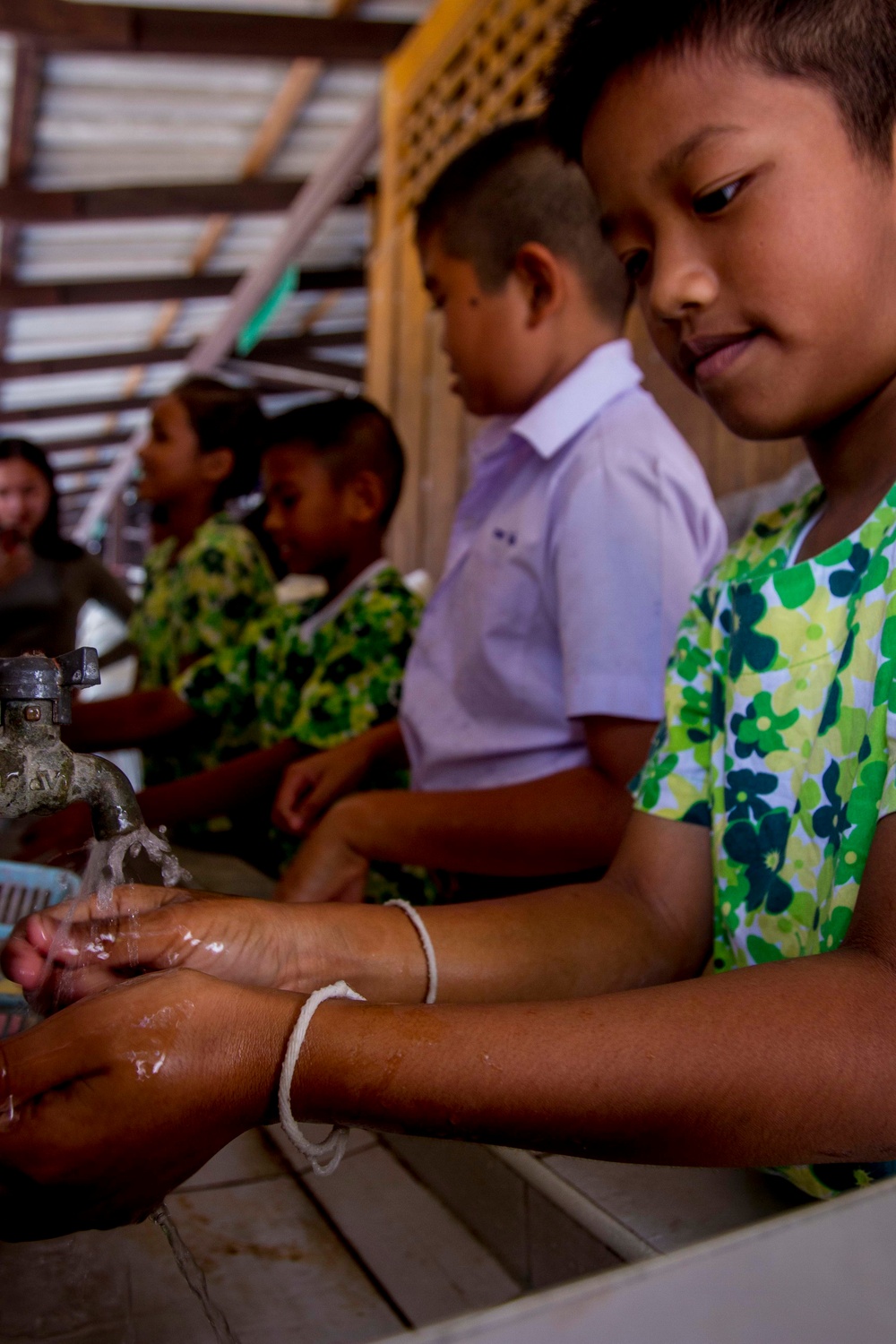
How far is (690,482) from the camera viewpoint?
1.35 meters

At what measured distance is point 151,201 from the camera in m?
5.77

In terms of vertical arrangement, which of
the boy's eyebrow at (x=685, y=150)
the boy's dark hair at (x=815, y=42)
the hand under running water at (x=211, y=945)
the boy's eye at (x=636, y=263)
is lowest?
the hand under running water at (x=211, y=945)

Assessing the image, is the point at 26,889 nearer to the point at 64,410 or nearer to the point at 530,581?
the point at 530,581

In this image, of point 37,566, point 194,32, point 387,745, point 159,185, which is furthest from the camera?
point 159,185

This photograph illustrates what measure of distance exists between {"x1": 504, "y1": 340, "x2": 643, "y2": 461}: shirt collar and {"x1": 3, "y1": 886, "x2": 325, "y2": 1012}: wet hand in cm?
81

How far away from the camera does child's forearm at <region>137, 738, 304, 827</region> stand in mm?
1942

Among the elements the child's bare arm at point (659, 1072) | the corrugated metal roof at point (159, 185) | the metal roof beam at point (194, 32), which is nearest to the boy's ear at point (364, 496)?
the child's bare arm at point (659, 1072)

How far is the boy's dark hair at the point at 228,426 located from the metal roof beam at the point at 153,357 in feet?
19.7

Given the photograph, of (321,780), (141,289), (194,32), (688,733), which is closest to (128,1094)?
(688,733)

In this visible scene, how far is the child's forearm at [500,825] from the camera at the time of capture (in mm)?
1228

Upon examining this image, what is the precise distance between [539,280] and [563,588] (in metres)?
0.49

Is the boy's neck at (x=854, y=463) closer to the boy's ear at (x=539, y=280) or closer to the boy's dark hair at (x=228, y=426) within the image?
the boy's ear at (x=539, y=280)

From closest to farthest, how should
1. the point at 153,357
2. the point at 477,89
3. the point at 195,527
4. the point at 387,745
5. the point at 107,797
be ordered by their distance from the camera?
1. the point at 107,797
2. the point at 387,745
3. the point at 195,527
4. the point at 477,89
5. the point at 153,357

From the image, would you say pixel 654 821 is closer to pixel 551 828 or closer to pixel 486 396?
pixel 551 828
